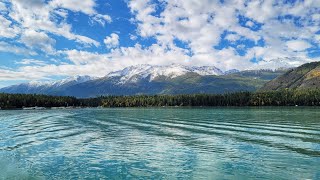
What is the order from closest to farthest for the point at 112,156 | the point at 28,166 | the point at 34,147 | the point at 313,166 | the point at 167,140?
the point at 313,166 → the point at 28,166 → the point at 112,156 → the point at 34,147 → the point at 167,140

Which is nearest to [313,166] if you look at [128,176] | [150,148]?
[128,176]

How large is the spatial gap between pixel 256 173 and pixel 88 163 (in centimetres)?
1678

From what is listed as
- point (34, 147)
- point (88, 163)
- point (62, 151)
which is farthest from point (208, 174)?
point (34, 147)

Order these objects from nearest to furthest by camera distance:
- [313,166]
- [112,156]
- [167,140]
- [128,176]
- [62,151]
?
[128,176]
[313,166]
[112,156]
[62,151]
[167,140]

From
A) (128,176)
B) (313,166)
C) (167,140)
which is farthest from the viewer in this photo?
(167,140)

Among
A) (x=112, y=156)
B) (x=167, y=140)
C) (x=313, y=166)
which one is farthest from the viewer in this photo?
(x=167, y=140)

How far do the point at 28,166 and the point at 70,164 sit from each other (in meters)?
4.08

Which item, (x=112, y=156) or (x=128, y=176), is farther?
(x=112, y=156)

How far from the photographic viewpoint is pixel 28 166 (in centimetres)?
3359

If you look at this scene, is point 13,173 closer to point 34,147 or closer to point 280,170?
point 34,147

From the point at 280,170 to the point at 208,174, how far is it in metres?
6.65

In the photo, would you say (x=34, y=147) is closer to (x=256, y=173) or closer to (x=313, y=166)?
(x=256, y=173)

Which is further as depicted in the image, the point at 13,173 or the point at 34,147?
the point at 34,147

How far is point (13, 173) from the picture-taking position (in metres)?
30.8
